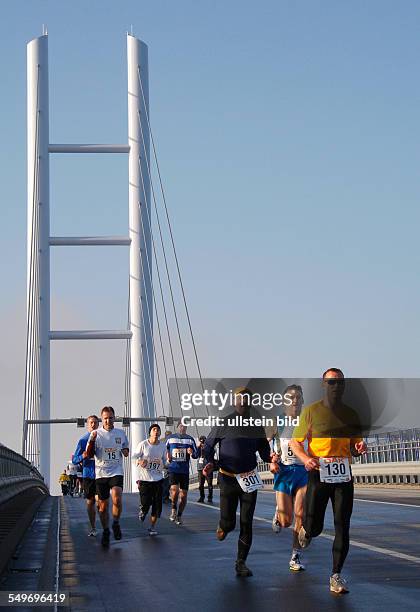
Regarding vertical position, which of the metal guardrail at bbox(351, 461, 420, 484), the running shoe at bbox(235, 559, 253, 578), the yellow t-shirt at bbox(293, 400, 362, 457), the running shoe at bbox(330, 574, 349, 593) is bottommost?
the running shoe at bbox(330, 574, 349, 593)

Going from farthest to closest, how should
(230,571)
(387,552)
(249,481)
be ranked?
(387,552) → (230,571) → (249,481)

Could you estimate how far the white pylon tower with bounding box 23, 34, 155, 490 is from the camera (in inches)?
2015

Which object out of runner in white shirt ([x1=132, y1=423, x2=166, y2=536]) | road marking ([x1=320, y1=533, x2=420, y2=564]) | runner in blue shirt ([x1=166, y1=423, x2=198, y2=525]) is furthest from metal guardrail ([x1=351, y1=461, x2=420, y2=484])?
road marking ([x1=320, y1=533, x2=420, y2=564])

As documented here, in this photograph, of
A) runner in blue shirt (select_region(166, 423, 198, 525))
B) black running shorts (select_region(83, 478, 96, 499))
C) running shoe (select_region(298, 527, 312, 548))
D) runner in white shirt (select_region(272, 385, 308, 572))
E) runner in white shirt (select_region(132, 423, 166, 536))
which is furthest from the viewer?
runner in blue shirt (select_region(166, 423, 198, 525))

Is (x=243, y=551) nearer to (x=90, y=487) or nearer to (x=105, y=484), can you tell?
(x=105, y=484)

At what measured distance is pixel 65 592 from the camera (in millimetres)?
11367

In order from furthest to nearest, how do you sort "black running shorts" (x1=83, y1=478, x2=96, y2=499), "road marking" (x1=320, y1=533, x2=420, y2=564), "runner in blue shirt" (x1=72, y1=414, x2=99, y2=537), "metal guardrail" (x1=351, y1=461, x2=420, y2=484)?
"metal guardrail" (x1=351, y1=461, x2=420, y2=484) < "black running shorts" (x1=83, y1=478, x2=96, y2=499) < "runner in blue shirt" (x1=72, y1=414, x2=99, y2=537) < "road marking" (x1=320, y1=533, x2=420, y2=564)

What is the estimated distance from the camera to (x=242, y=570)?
1246 cm

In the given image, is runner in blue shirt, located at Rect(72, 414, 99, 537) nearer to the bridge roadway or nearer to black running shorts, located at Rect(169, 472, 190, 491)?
the bridge roadway

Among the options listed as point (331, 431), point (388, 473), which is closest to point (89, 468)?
point (331, 431)

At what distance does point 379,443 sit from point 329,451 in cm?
2880

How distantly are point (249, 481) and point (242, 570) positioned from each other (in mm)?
848

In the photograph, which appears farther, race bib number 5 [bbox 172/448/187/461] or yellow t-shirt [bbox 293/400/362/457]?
race bib number 5 [bbox 172/448/187/461]

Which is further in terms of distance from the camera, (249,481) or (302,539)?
(249,481)
